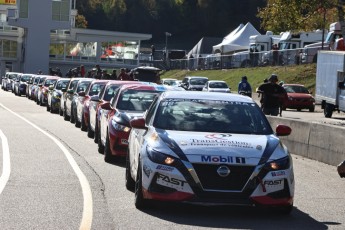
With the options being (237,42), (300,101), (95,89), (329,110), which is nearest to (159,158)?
(95,89)

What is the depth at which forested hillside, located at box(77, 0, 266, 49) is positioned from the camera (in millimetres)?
156000

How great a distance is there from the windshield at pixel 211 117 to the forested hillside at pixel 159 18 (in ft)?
463

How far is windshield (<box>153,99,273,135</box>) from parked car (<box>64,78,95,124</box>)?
16.7 meters

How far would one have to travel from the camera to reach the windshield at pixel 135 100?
18328 millimetres

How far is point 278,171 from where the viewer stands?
35.7 feet

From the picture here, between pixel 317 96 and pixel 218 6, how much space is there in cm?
10912

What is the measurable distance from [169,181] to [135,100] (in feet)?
26.1

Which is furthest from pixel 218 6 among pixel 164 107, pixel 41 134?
pixel 164 107

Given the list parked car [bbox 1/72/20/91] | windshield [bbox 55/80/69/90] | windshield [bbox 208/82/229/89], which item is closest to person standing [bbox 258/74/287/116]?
windshield [bbox 55/80/69/90]

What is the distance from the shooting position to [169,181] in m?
10.7

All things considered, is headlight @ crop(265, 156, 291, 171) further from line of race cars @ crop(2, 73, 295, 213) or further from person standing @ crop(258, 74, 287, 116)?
person standing @ crop(258, 74, 287, 116)

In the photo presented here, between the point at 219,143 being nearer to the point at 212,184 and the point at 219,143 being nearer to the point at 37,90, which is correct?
the point at 212,184

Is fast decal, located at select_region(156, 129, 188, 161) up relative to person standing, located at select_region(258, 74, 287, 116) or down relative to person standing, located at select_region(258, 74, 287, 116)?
up

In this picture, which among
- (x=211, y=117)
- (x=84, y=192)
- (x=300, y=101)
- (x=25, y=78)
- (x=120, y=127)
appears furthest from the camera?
(x=25, y=78)
